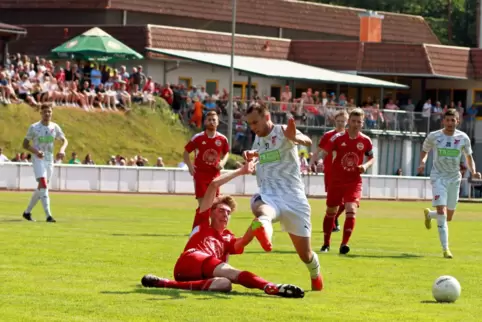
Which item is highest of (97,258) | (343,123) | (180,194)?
(343,123)

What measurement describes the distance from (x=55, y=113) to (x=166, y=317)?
3819 cm

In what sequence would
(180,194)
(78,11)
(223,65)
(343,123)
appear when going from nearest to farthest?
(343,123) < (180,194) < (223,65) < (78,11)

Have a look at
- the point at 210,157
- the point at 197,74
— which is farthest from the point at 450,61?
the point at 210,157

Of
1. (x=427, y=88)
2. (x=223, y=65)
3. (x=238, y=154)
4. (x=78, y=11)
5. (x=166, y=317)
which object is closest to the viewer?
(x=166, y=317)

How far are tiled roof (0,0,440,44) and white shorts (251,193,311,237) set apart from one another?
51751 mm

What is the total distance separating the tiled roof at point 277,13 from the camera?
66375 millimetres

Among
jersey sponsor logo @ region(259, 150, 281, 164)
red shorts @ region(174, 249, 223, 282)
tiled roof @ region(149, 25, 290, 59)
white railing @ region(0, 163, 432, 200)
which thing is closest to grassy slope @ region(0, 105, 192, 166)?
white railing @ region(0, 163, 432, 200)

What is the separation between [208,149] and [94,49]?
28.3 meters

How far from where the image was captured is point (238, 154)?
52312 millimetres

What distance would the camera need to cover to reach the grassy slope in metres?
46.7

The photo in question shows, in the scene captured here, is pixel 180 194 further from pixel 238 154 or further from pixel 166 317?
pixel 166 317

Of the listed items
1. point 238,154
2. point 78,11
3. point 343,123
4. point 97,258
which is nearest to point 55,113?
point 238,154

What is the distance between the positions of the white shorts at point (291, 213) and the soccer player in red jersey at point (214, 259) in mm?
440

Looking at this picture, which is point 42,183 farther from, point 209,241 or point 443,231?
point 209,241
